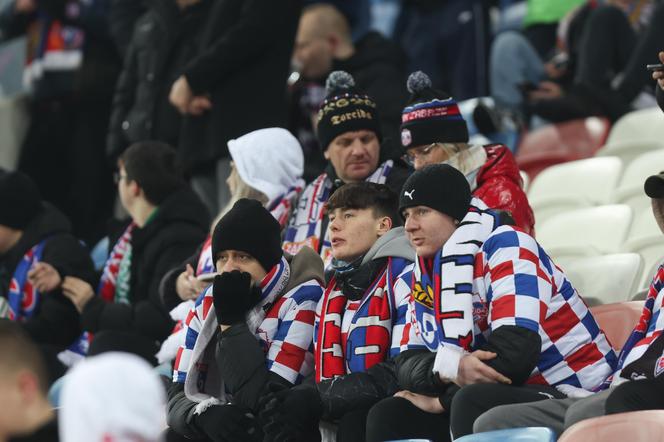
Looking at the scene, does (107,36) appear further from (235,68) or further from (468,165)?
(468,165)

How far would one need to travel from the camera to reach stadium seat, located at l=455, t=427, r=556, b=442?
415cm

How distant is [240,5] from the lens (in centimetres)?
780

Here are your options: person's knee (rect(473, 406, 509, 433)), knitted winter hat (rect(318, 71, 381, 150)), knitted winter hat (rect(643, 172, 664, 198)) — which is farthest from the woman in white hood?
person's knee (rect(473, 406, 509, 433))

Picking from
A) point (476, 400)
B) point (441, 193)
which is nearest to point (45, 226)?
point (441, 193)

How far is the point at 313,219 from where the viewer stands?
634 centimetres

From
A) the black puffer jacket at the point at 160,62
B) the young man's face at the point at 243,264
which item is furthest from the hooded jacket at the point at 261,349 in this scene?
the black puffer jacket at the point at 160,62

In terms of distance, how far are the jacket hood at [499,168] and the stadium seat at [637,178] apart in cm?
135

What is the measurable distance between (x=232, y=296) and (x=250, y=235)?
0.88 ft

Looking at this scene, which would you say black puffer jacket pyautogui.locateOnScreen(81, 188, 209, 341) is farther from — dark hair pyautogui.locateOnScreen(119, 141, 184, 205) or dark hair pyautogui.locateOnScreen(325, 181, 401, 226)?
dark hair pyautogui.locateOnScreen(325, 181, 401, 226)

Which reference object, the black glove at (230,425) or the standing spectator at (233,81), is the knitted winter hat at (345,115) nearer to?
the standing spectator at (233,81)

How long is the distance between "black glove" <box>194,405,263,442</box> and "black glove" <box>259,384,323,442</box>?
9cm

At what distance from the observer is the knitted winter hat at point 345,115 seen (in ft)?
20.7

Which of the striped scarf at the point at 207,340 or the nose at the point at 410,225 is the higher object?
the nose at the point at 410,225

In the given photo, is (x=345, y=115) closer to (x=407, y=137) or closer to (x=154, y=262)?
(x=407, y=137)
